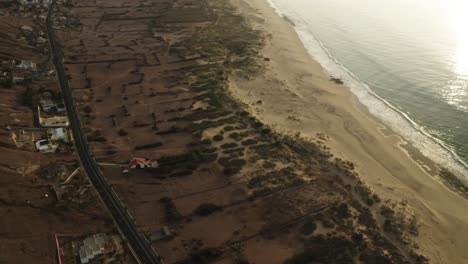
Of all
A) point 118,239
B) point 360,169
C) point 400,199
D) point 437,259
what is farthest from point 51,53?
point 437,259

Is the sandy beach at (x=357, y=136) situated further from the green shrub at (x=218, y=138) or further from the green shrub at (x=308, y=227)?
the green shrub at (x=308, y=227)

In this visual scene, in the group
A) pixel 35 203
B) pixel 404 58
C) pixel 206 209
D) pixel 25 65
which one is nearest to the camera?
pixel 35 203

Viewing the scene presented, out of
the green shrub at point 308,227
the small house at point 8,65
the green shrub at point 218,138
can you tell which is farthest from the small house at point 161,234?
the small house at point 8,65

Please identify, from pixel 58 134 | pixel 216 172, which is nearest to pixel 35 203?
pixel 58 134

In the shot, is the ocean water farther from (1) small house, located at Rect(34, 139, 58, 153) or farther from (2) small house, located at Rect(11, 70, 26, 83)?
(2) small house, located at Rect(11, 70, 26, 83)

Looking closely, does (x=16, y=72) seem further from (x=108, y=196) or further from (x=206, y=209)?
(x=206, y=209)

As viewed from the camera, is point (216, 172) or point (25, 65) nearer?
point (216, 172)
